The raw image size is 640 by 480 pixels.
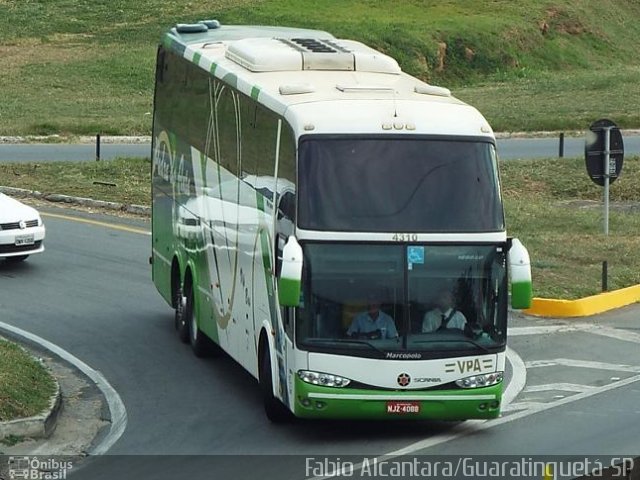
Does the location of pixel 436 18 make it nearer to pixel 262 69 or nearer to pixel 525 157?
pixel 525 157

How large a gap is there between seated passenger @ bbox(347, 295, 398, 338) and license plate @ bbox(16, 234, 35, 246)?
11116 millimetres

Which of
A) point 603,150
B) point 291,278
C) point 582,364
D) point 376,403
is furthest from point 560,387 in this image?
point 603,150

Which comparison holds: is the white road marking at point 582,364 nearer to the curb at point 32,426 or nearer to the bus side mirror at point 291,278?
the bus side mirror at point 291,278

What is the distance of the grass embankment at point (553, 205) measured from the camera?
76.7ft

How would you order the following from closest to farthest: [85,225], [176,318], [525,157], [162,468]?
[162,468], [176,318], [85,225], [525,157]

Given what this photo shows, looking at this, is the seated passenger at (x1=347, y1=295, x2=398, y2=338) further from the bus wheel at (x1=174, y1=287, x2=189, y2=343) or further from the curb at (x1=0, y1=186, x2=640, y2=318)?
the curb at (x1=0, y1=186, x2=640, y2=318)

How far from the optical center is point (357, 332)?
13.8 meters

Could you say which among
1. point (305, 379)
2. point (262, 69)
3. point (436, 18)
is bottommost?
point (436, 18)

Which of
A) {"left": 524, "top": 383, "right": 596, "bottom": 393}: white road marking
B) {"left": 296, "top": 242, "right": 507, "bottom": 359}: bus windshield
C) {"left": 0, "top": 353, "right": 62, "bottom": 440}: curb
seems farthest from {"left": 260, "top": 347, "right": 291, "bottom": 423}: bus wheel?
{"left": 524, "top": 383, "right": 596, "bottom": 393}: white road marking

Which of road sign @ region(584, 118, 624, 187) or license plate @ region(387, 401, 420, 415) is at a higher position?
license plate @ region(387, 401, 420, 415)

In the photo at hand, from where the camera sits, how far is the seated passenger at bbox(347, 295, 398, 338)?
13773 mm

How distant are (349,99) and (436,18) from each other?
52788 millimetres

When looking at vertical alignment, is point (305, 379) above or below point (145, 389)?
above

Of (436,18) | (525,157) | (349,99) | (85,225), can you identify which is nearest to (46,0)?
(436,18)
